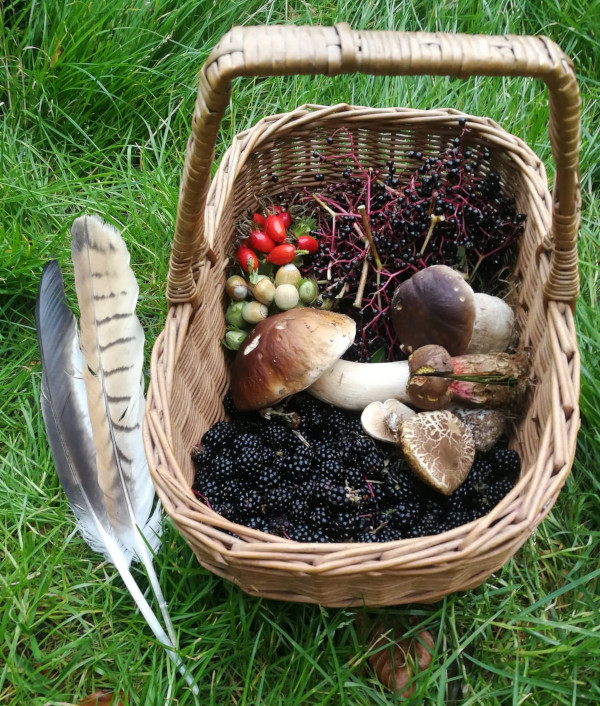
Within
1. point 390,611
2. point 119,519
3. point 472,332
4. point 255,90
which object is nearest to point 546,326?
point 472,332

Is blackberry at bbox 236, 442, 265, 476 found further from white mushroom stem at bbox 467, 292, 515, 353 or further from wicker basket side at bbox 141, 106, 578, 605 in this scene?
white mushroom stem at bbox 467, 292, 515, 353

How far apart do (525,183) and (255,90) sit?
1402mm

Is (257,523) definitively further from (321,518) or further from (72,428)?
(72,428)

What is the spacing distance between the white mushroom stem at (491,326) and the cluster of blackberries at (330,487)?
1.07 feet

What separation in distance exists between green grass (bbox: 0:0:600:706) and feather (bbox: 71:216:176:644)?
0.14 metres

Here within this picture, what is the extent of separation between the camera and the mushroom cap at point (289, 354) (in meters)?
1.80

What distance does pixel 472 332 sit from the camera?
1882mm

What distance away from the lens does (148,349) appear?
2314mm

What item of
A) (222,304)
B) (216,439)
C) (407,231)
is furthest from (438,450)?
(222,304)

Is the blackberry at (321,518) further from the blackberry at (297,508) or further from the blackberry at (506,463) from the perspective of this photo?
the blackberry at (506,463)

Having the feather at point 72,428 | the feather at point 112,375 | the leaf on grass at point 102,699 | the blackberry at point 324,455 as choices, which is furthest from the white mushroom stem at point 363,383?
the leaf on grass at point 102,699

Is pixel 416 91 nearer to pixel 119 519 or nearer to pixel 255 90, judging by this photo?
pixel 255 90

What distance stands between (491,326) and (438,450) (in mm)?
477

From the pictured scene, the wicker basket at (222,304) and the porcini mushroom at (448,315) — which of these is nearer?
the wicker basket at (222,304)
